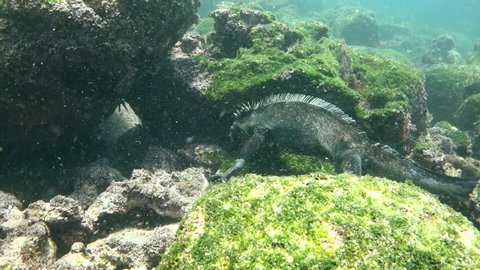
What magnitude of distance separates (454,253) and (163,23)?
485cm

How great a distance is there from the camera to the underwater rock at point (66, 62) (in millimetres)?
4574

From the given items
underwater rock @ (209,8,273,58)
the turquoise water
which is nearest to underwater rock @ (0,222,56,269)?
underwater rock @ (209,8,273,58)

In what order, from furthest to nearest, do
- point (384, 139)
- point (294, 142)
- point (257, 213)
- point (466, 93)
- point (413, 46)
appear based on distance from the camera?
point (413, 46)
point (466, 93)
point (384, 139)
point (294, 142)
point (257, 213)

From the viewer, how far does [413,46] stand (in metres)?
31.0

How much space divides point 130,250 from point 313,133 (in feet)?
12.3

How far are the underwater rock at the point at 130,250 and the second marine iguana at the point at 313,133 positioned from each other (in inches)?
84.1

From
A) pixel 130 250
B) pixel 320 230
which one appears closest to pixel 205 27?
pixel 130 250

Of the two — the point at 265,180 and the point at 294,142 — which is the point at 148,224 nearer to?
the point at 265,180

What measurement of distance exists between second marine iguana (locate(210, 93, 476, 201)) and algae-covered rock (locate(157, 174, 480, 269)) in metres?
2.40

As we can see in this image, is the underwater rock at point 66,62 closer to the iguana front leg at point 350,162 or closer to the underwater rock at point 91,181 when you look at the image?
the underwater rock at point 91,181

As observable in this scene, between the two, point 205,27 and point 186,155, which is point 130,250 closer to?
point 186,155

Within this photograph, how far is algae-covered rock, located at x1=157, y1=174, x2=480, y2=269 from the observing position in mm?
2877

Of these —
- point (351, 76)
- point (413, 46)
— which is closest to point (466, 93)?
point (351, 76)

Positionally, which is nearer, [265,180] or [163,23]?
[265,180]
